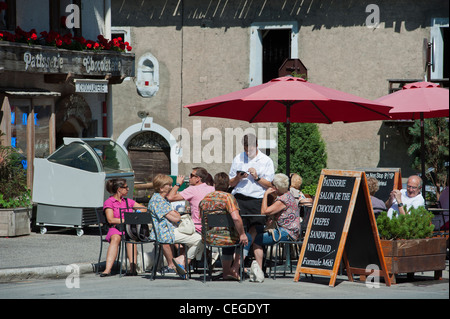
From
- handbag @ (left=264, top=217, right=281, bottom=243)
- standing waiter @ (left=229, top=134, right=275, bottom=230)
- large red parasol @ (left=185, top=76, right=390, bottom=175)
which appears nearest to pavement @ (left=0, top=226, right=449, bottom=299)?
handbag @ (left=264, top=217, right=281, bottom=243)

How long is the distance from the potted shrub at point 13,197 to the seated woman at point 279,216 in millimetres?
5433

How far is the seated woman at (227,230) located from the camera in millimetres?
9711

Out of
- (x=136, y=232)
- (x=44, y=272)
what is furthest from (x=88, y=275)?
(x=136, y=232)

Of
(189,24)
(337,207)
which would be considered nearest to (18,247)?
(337,207)

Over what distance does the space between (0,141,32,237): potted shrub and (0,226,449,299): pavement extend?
191 millimetres

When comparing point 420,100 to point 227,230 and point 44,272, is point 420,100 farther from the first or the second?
point 44,272

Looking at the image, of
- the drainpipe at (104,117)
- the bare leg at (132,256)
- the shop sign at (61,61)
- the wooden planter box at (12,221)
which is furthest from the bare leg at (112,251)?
the drainpipe at (104,117)

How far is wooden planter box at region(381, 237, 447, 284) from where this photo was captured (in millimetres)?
9594

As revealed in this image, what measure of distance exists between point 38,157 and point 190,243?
→ 6757 mm

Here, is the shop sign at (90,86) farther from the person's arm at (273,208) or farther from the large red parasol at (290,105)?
the person's arm at (273,208)
